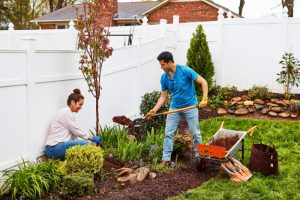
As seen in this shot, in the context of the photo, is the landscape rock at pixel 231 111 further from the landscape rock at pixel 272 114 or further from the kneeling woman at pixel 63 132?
the kneeling woman at pixel 63 132

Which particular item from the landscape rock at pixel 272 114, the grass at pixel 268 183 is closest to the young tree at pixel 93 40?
the grass at pixel 268 183

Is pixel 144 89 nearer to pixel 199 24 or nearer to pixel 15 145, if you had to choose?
pixel 199 24

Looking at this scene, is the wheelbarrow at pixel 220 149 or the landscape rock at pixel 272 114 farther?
the landscape rock at pixel 272 114

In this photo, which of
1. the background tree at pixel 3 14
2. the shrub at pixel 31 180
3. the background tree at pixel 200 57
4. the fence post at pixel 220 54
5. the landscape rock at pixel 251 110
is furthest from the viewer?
the background tree at pixel 3 14

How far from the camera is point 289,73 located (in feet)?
39.2

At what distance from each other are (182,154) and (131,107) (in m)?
2.87

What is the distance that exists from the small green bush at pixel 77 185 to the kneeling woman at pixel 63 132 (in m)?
1.17

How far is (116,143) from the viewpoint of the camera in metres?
7.81

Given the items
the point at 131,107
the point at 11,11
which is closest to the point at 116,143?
the point at 131,107

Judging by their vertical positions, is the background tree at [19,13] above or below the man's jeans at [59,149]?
above

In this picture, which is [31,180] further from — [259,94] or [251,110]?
[259,94]

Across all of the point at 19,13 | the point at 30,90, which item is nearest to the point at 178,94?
the point at 30,90

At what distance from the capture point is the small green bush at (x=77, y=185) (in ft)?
18.9

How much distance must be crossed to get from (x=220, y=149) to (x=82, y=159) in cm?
190
